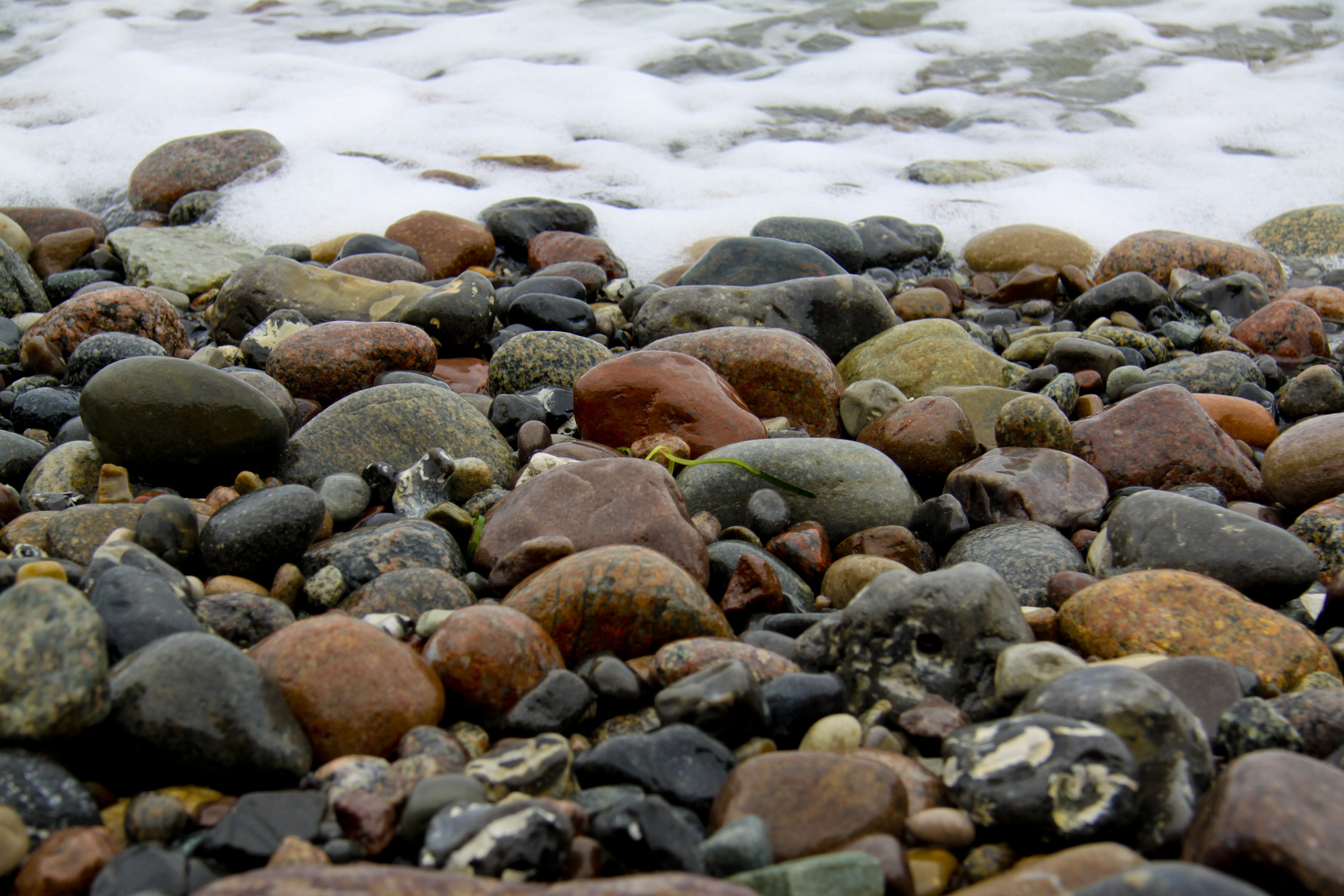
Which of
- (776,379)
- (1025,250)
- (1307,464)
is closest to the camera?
(1307,464)

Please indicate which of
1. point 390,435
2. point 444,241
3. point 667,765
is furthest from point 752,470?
point 444,241

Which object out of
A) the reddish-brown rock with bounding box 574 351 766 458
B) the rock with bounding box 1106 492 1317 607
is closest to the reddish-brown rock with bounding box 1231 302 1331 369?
the rock with bounding box 1106 492 1317 607

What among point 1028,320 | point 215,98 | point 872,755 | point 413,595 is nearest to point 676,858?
point 872,755

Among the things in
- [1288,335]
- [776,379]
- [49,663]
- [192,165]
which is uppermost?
[192,165]

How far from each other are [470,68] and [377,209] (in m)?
3.65

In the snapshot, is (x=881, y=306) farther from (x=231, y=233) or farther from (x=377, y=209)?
(x=231, y=233)

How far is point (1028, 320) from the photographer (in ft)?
19.0

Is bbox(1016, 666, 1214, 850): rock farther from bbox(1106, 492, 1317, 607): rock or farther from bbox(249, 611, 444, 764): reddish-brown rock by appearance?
bbox(249, 611, 444, 764): reddish-brown rock

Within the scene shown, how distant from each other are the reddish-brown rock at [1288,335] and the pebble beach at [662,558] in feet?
→ 0.07

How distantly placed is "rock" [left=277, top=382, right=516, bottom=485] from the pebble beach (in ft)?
0.06

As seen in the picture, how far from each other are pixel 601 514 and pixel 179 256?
4.35 metres

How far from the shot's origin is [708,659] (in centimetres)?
201

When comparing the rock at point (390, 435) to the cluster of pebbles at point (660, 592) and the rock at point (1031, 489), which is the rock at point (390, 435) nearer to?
the cluster of pebbles at point (660, 592)

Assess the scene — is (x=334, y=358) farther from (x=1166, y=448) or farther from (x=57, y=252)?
(x=1166, y=448)
